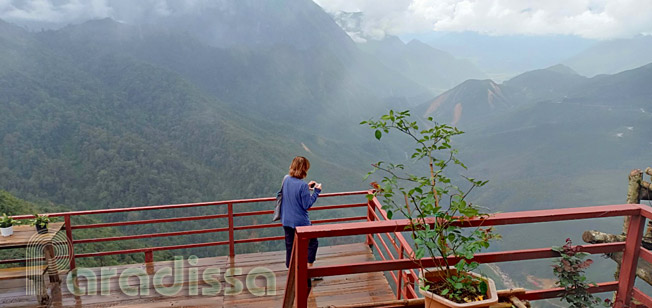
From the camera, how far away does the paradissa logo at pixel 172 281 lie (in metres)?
3.96

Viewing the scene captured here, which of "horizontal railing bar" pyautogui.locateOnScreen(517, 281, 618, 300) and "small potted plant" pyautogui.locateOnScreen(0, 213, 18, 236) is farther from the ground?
"horizontal railing bar" pyautogui.locateOnScreen(517, 281, 618, 300)

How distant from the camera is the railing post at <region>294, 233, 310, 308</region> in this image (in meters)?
1.93

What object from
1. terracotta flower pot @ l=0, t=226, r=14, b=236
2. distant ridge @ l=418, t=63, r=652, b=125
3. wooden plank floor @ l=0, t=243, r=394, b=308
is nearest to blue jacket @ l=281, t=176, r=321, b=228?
wooden plank floor @ l=0, t=243, r=394, b=308

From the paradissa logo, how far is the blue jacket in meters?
0.86

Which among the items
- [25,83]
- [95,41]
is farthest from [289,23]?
[25,83]

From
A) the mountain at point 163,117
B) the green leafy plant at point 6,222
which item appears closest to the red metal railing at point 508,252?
the green leafy plant at point 6,222

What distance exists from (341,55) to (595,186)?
117 m

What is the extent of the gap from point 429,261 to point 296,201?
4.98ft

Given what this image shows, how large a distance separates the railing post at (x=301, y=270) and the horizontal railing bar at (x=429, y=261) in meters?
0.06

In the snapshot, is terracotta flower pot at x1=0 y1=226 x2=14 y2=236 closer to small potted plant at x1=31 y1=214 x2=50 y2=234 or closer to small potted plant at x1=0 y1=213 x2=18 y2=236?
small potted plant at x1=0 y1=213 x2=18 y2=236

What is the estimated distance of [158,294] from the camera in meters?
3.89

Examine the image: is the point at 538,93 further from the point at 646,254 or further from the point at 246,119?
the point at 646,254

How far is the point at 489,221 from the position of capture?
Result: 80.7 inches

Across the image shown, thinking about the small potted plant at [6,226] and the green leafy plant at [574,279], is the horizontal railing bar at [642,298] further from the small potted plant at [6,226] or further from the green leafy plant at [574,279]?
the small potted plant at [6,226]
